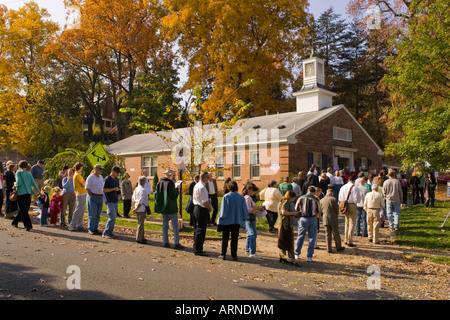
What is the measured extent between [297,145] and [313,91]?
6.05 metres

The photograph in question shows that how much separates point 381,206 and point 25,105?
3438 centimetres

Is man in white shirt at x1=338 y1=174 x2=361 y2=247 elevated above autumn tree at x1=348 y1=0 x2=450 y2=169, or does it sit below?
below

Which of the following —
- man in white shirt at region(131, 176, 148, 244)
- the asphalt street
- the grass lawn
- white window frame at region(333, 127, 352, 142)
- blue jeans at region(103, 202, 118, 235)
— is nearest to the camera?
the asphalt street

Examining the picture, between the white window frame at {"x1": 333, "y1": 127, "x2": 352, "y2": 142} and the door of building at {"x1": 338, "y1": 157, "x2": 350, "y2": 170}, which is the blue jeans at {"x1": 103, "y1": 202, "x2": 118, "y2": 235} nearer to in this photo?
the white window frame at {"x1": 333, "y1": 127, "x2": 352, "y2": 142}

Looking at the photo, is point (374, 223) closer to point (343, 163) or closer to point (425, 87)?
point (425, 87)

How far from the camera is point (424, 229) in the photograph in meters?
13.5

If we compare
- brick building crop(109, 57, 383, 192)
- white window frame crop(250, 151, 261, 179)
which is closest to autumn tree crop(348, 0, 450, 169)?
brick building crop(109, 57, 383, 192)

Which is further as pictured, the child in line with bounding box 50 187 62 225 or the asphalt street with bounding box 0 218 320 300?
the child in line with bounding box 50 187 62 225

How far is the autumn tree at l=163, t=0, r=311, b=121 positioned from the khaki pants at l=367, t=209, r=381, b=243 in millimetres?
19518

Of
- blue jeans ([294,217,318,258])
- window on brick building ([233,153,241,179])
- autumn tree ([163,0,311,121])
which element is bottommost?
blue jeans ([294,217,318,258])

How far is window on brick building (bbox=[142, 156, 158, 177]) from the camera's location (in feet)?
98.8

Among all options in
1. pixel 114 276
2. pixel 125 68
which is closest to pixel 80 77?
pixel 125 68

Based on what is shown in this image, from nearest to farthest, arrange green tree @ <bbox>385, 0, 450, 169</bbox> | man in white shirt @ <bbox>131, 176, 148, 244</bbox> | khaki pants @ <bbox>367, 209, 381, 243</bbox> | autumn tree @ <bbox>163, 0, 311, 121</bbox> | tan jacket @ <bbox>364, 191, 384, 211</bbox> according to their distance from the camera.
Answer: man in white shirt @ <bbox>131, 176, 148, 244</bbox>, khaki pants @ <bbox>367, 209, 381, 243</bbox>, tan jacket @ <bbox>364, 191, 384, 211</bbox>, green tree @ <bbox>385, 0, 450, 169</bbox>, autumn tree @ <bbox>163, 0, 311, 121</bbox>

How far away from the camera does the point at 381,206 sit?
12031 millimetres
